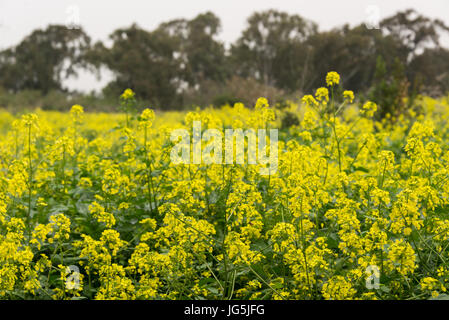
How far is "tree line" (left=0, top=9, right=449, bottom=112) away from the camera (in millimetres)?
16344

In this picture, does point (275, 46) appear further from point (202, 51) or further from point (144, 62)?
point (144, 62)

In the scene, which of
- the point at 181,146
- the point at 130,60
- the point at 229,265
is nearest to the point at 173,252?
the point at 229,265

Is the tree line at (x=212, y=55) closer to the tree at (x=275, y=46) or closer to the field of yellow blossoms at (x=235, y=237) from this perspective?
the tree at (x=275, y=46)

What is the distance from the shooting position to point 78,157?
15.9ft

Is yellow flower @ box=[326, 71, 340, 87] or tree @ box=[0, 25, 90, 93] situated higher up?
tree @ box=[0, 25, 90, 93]

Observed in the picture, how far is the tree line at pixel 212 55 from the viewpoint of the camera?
16344 millimetres

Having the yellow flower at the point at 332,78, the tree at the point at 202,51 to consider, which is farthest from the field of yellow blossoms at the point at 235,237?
the tree at the point at 202,51

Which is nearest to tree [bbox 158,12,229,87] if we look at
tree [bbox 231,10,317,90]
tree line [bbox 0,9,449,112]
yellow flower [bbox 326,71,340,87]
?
tree line [bbox 0,9,449,112]

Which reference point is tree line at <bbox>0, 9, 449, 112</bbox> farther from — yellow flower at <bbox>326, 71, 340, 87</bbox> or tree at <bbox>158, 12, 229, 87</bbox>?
yellow flower at <bbox>326, 71, 340, 87</bbox>

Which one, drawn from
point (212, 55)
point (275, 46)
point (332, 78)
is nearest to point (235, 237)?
point (332, 78)

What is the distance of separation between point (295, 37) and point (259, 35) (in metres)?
1.79

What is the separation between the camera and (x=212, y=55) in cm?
2259

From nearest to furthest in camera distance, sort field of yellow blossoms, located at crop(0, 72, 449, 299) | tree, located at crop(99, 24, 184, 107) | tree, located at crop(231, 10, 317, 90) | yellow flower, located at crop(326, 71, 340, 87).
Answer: field of yellow blossoms, located at crop(0, 72, 449, 299) < yellow flower, located at crop(326, 71, 340, 87) < tree, located at crop(231, 10, 317, 90) < tree, located at crop(99, 24, 184, 107)

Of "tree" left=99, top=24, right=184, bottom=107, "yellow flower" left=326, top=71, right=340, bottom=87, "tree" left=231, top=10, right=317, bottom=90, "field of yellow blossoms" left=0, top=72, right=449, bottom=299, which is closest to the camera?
"field of yellow blossoms" left=0, top=72, right=449, bottom=299
